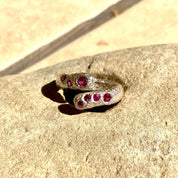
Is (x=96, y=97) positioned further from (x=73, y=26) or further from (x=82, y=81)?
(x=73, y=26)

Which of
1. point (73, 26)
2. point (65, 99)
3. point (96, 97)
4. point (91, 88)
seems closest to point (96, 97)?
point (96, 97)

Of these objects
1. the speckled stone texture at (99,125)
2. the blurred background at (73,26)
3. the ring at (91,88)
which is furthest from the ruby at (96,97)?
the blurred background at (73,26)

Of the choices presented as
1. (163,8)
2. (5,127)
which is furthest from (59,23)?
(5,127)

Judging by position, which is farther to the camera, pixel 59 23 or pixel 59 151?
pixel 59 23

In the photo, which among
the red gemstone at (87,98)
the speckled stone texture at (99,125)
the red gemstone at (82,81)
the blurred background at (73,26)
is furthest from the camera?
the blurred background at (73,26)

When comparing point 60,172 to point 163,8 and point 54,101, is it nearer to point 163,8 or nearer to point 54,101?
point 54,101

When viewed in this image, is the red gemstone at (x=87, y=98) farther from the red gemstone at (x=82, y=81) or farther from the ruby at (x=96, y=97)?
the red gemstone at (x=82, y=81)
